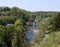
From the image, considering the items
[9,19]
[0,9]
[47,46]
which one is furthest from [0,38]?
[0,9]

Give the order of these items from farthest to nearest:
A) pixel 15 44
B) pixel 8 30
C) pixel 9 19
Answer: pixel 9 19, pixel 8 30, pixel 15 44

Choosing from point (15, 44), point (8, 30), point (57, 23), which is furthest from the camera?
point (57, 23)

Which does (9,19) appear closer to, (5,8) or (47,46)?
(5,8)

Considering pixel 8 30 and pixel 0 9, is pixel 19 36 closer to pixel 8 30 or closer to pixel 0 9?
pixel 8 30

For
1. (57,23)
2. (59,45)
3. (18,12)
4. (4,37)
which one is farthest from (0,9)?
(59,45)

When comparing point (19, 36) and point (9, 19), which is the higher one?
point (19, 36)

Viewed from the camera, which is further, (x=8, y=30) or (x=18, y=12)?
(x=18, y=12)

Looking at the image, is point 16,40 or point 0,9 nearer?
point 16,40

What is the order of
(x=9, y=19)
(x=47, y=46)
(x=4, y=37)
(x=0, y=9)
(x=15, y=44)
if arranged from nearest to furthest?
1. (x=47, y=46)
2. (x=15, y=44)
3. (x=4, y=37)
4. (x=9, y=19)
5. (x=0, y=9)

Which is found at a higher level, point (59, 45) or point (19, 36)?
point (59, 45)
